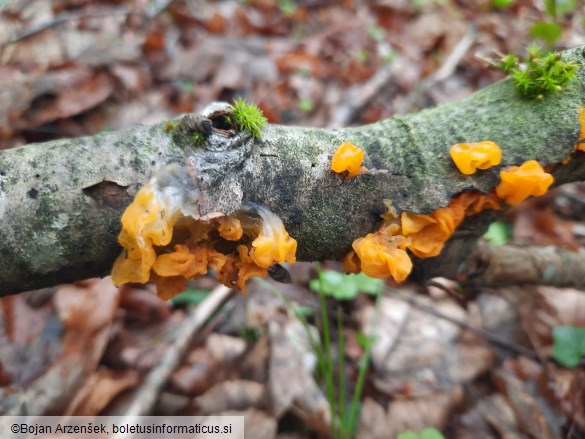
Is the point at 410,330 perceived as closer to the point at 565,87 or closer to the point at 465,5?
the point at 565,87

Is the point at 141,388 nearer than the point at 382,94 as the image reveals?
Yes

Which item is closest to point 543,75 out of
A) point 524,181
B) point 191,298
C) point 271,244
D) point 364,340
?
point 524,181

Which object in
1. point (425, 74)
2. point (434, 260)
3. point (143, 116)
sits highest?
point (434, 260)

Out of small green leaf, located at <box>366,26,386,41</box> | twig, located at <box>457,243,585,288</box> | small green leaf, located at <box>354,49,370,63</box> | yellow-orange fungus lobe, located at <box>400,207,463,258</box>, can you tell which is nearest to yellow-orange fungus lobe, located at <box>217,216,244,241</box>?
yellow-orange fungus lobe, located at <box>400,207,463,258</box>

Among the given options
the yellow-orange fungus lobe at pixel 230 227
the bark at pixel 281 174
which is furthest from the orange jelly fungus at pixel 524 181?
the yellow-orange fungus lobe at pixel 230 227

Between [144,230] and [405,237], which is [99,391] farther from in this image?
[405,237]

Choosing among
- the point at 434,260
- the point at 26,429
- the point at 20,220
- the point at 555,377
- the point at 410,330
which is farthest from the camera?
the point at 410,330

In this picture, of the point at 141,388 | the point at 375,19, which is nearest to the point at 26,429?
the point at 141,388

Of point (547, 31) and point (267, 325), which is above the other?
point (547, 31)
